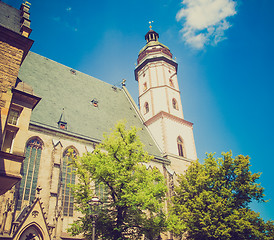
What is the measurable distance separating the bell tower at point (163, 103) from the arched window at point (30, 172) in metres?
13.3

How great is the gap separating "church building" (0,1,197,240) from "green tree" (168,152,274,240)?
277cm

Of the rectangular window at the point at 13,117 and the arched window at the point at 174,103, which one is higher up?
the arched window at the point at 174,103

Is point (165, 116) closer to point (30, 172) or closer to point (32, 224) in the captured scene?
point (30, 172)

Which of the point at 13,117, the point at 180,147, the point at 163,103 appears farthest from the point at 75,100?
the point at 13,117

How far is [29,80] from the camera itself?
2256 cm

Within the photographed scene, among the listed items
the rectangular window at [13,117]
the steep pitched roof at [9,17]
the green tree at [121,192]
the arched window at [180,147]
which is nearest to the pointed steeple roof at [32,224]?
the green tree at [121,192]

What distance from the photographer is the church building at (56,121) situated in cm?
1068

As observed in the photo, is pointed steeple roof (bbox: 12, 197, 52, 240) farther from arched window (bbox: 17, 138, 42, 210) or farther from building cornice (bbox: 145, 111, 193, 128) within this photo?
building cornice (bbox: 145, 111, 193, 128)

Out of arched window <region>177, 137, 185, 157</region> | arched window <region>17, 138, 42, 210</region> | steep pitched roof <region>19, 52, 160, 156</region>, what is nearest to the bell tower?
arched window <region>177, 137, 185, 157</region>

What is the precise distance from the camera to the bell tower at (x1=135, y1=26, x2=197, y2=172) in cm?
2808

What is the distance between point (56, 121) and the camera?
20609 mm

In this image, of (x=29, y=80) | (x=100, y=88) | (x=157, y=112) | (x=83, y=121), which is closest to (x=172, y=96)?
(x=157, y=112)

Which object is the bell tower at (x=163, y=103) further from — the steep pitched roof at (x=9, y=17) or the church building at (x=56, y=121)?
the steep pitched roof at (x=9, y=17)

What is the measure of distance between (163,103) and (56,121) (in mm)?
13912
